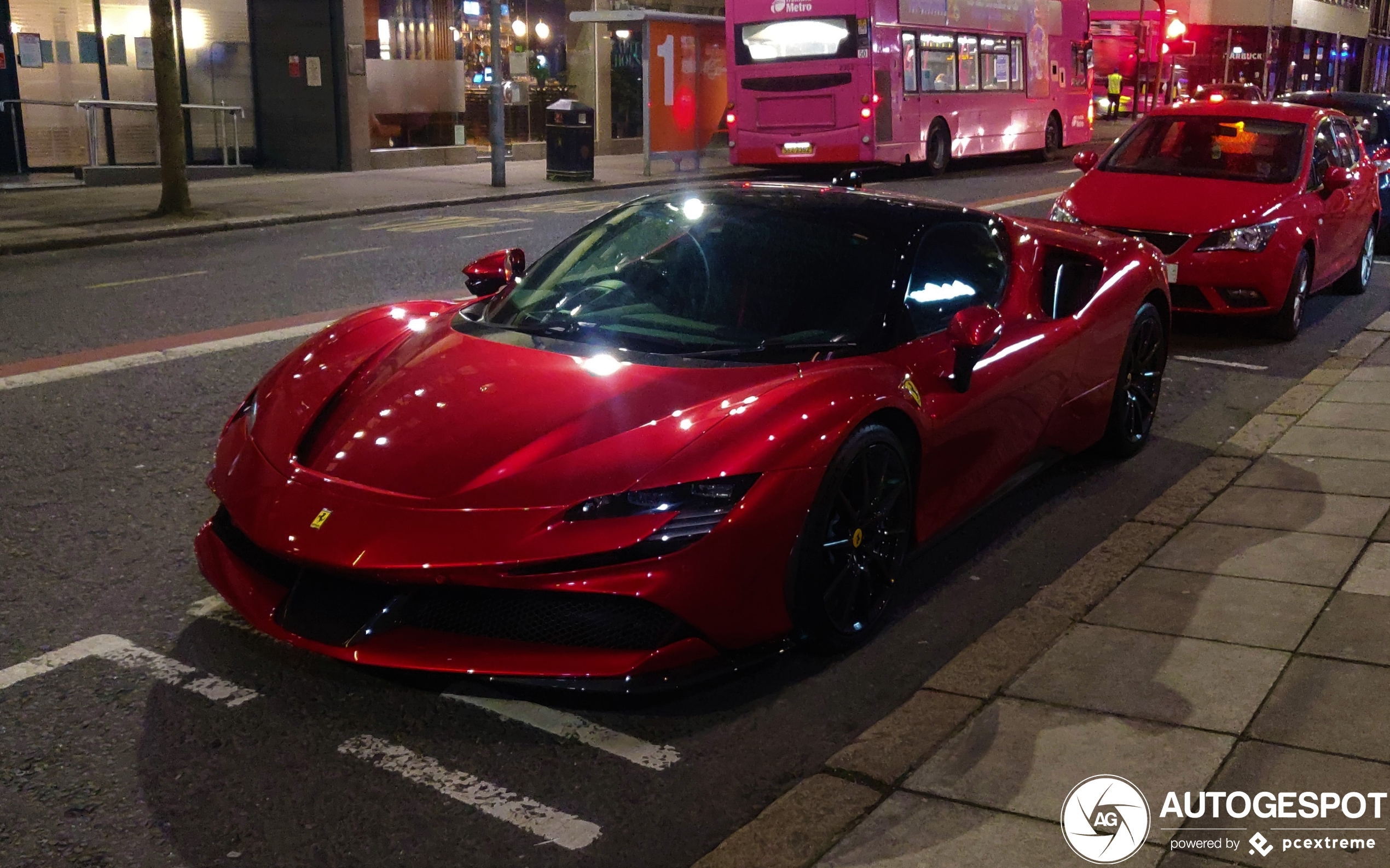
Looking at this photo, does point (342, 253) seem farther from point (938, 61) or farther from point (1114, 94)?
point (1114, 94)

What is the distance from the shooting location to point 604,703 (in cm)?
358

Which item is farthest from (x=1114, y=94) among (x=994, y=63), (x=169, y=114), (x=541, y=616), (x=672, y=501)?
(x=541, y=616)

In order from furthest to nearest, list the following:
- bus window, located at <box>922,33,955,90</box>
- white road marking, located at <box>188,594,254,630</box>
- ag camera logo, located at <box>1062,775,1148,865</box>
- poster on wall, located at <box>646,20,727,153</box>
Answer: poster on wall, located at <box>646,20,727,153</box>, bus window, located at <box>922,33,955,90</box>, white road marking, located at <box>188,594,254,630</box>, ag camera logo, located at <box>1062,775,1148,865</box>

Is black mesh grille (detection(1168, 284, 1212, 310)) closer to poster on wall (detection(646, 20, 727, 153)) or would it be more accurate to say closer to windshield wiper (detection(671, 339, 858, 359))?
windshield wiper (detection(671, 339, 858, 359))

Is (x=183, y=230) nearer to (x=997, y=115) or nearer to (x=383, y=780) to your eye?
(x=383, y=780)

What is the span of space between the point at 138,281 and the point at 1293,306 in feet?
29.4

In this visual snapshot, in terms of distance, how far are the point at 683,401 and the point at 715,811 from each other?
3.91 feet

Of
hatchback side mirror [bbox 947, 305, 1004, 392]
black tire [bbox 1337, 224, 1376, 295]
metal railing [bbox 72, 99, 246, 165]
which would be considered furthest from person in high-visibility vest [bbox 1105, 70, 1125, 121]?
hatchback side mirror [bbox 947, 305, 1004, 392]

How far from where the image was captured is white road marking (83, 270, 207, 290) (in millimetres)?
11297

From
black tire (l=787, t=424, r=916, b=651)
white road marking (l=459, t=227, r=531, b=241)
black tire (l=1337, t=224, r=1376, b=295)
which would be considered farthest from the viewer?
white road marking (l=459, t=227, r=531, b=241)

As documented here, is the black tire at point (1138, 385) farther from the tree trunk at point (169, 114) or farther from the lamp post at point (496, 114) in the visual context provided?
the lamp post at point (496, 114)

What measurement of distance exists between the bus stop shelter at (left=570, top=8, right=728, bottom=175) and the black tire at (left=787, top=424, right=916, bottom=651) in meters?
20.2

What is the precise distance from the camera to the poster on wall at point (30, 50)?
20.2 meters

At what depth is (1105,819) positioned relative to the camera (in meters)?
3.22
